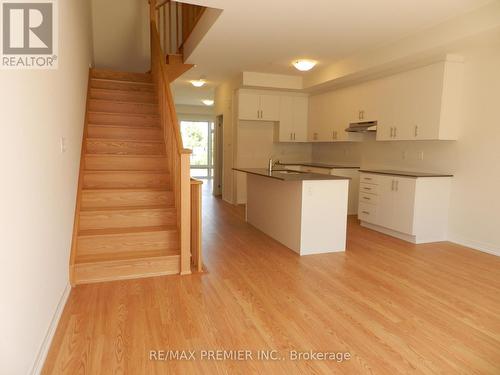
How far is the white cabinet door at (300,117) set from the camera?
727 cm

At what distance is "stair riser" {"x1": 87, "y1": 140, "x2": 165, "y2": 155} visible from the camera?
4.25 m

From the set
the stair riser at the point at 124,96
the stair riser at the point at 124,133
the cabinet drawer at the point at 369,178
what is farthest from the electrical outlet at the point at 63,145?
the cabinet drawer at the point at 369,178

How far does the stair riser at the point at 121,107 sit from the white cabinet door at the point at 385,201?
11.4 ft

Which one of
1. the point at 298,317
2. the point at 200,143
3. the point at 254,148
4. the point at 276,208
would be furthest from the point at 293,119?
the point at 200,143

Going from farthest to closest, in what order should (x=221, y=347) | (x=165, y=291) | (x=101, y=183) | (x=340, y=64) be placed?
(x=340, y=64) → (x=101, y=183) → (x=165, y=291) → (x=221, y=347)

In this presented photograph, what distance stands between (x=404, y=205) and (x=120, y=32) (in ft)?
19.4

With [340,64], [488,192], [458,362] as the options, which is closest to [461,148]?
[488,192]

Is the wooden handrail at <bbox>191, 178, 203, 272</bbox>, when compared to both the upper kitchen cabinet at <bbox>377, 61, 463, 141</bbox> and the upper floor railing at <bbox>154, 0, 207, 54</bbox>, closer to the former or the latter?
the upper kitchen cabinet at <bbox>377, 61, 463, 141</bbox>

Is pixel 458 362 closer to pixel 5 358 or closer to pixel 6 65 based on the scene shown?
pixel 5 358

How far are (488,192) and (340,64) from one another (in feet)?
9.38

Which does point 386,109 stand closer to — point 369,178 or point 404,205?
point 369,178

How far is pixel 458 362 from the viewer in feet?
6.36

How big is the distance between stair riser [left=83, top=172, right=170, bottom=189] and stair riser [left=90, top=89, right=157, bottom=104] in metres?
1.68

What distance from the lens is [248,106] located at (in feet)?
22.2
